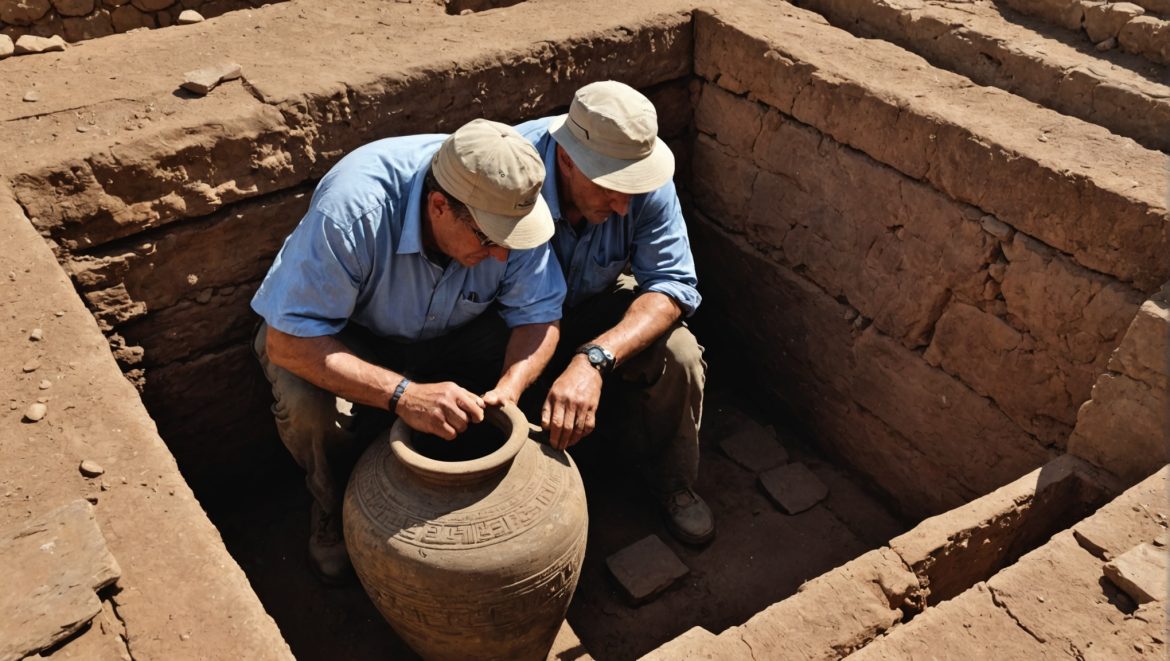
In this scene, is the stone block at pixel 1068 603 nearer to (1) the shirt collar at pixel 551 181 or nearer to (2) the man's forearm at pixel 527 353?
(2) the man's forearm at pixel 527 353

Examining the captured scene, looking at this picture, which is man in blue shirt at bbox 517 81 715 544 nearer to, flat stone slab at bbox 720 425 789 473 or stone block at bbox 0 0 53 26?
flat stone slab at bbox 720 425 789 473

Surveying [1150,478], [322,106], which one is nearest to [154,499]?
[322,106]

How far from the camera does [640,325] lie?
3.80 metres

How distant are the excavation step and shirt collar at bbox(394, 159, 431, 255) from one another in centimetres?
269

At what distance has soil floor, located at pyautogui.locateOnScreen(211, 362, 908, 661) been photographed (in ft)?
12.6

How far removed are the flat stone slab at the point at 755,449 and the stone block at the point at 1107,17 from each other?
242 cm

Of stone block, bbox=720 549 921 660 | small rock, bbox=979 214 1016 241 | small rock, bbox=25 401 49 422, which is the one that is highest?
small rock, bbox=979 214 1016 241

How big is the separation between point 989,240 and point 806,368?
1247 millimetres

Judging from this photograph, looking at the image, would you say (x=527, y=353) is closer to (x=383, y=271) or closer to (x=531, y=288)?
(x=531, y=288)

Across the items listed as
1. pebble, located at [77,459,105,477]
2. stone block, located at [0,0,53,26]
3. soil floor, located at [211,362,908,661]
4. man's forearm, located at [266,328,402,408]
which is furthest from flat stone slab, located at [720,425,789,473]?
stone block, located at [0,0,53,26]

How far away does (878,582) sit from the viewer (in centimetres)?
301

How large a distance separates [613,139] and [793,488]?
2016mm

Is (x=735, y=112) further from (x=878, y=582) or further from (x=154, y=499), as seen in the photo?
(x=154, y=499)

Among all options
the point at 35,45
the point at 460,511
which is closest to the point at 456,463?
the point at 460,511
